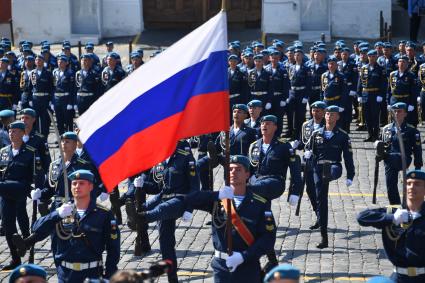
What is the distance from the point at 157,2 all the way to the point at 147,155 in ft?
87.9

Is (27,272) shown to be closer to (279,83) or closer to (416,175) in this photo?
(416,175)

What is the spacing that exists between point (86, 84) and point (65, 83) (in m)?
0.45

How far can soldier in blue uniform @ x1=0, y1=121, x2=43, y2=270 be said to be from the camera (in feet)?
48.2

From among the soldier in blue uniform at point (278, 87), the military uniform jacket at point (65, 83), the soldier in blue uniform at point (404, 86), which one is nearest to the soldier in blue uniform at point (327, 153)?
the soldier in blue uniform at point (404, 86)

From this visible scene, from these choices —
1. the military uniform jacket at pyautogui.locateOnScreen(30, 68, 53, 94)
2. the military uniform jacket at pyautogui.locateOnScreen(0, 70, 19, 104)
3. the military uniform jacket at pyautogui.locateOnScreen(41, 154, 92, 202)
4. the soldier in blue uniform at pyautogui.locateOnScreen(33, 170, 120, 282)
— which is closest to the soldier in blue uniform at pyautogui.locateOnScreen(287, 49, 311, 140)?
the military uniform jacket at pyautogui.locateOnScreen(30, 68, 53, 94)

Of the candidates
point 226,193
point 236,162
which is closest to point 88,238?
point 226,193

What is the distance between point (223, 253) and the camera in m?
10.9

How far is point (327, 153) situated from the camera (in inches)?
624

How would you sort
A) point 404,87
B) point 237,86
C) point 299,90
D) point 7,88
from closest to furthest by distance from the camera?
point 404,87 → point 237,86 → point 299,90 → point 7,88

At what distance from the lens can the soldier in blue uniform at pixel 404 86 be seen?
22.9 metres

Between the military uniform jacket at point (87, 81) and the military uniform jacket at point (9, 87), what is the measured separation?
6.03 ft

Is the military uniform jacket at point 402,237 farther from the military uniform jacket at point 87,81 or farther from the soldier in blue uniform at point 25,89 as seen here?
the soldier in blue uniform at point 25,89

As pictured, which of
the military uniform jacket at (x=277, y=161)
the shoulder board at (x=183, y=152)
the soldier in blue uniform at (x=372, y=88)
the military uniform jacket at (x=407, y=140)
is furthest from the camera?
the soldier in blue uniform at (x=372, y=88)

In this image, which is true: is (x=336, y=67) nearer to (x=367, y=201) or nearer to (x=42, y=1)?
(x=367, y=201)
